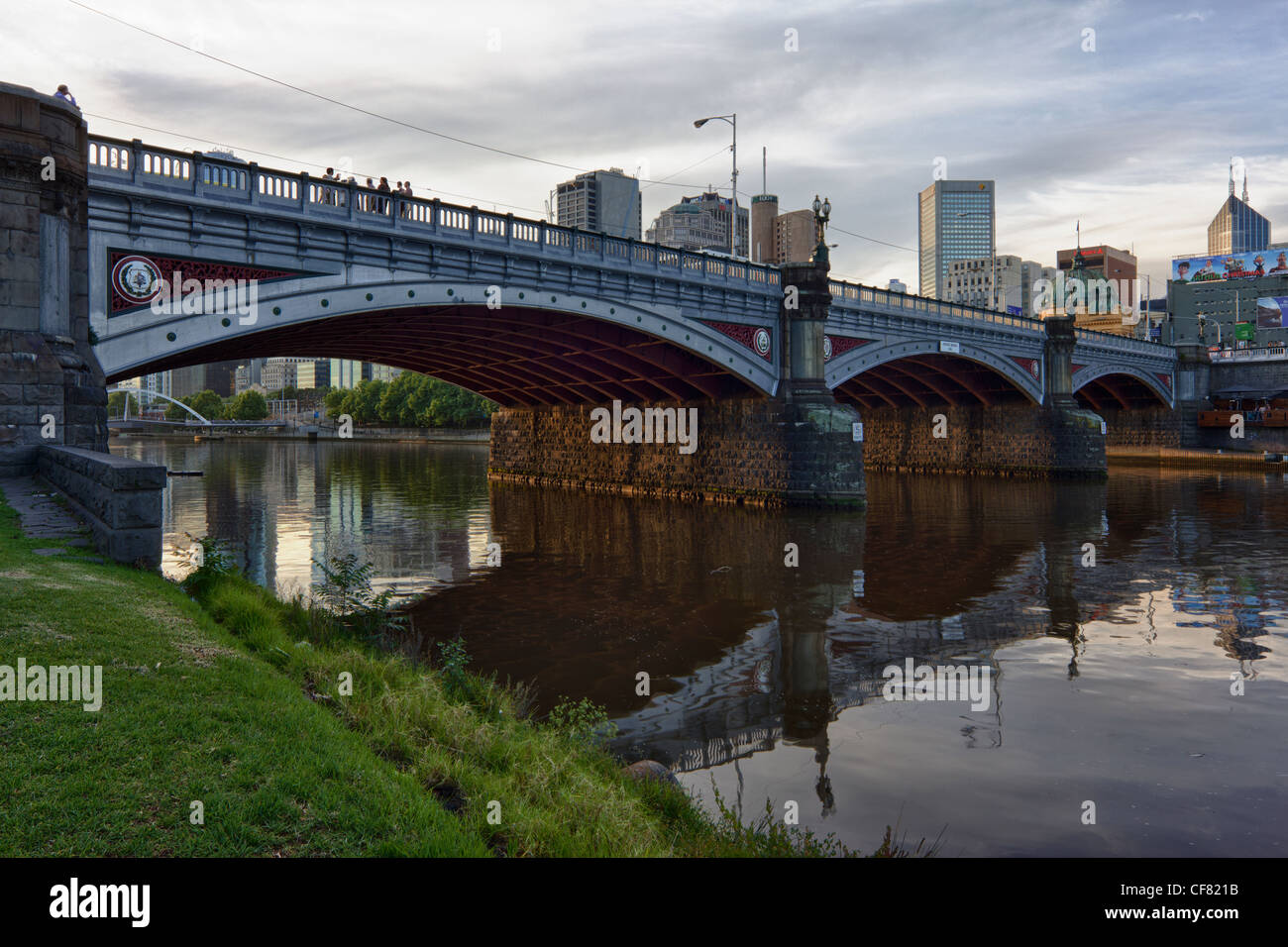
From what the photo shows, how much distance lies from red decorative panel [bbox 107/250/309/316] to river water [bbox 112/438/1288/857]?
5723 mm

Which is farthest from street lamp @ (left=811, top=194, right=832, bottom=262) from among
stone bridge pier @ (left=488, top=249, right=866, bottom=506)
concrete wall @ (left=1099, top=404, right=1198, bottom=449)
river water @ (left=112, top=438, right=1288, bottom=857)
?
concrete wall @ (left=1099, top=404, right=1198, bottom=449)

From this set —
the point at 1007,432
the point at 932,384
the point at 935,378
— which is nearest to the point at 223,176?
the point at 935,378

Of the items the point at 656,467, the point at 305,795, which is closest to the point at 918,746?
the point at 305,795

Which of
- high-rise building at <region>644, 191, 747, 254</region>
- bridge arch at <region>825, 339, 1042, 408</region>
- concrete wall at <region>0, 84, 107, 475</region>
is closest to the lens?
concrete wall at <region>0, 84, 107, 475</region>

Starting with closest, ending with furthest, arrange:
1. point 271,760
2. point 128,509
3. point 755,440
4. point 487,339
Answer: point 271,760 → point 128,509 → point 487,339 → point 755,440

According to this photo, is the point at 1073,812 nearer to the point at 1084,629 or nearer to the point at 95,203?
the point at 1084,629

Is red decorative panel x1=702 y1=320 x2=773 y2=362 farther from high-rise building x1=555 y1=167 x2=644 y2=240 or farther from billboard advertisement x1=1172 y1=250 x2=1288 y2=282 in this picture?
billboard advertisement x1=1172 y1=250 x2=1288 y2=282

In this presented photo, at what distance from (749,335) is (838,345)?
5367 mm

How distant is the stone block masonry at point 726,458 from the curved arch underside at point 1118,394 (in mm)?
41682

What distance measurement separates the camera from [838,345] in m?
35.7

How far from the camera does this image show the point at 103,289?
17.3 meters

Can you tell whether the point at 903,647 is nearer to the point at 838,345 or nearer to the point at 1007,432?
the point at 838,345

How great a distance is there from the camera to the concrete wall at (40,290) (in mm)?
14172

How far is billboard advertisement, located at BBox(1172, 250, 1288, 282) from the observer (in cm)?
11944
